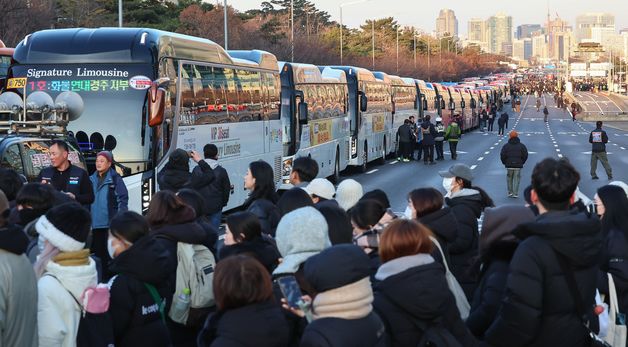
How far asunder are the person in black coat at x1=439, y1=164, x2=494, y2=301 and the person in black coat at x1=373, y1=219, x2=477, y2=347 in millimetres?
2114

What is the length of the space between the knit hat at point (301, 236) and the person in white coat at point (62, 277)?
42.9 inches

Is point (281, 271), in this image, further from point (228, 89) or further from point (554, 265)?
point (228, 89)

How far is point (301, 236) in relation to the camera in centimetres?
600

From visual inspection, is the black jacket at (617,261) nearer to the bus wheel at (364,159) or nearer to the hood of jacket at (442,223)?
the hood of jacket at (442,223)

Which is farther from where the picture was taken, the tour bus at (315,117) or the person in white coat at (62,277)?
the tour bus at (315,117)

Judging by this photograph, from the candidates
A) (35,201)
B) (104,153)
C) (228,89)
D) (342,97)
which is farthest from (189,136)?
(342,97)

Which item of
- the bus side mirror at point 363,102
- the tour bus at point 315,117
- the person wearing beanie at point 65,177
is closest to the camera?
the person wearing beanie at point 65,177

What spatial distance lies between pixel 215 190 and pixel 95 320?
764 centimetres

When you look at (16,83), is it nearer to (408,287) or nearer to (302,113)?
(302,113)

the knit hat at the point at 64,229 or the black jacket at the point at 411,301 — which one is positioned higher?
the knit hat at the point at 64,229

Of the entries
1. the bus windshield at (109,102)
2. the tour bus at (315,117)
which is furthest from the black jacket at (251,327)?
the tour bus at (315,117)

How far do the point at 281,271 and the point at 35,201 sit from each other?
2512 mm

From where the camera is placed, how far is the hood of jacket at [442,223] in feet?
24.2

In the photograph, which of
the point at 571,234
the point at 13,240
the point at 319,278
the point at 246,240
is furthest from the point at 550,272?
the point at 13,240
